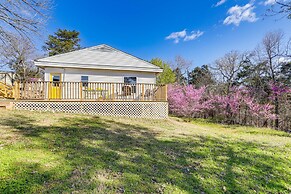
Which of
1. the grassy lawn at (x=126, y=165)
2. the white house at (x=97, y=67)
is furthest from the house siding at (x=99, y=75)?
the grassy lawn at (x=126, y=165)

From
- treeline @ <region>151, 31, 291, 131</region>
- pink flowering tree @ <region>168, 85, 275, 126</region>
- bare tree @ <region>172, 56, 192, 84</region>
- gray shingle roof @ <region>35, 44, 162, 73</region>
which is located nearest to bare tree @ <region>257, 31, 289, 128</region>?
treeline @ <region>151, 31, 291, 131</region>

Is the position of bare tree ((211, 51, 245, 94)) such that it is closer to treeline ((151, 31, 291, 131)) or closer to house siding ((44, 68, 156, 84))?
treeline ((151, 31, 291, 131))

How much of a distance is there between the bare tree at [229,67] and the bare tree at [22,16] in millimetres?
17296

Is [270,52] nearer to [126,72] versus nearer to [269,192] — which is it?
[126,72]

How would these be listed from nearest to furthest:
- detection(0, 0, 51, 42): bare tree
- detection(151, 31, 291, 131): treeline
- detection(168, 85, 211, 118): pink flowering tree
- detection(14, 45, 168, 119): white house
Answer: detection(0, 0, 51, 42): bare tree → detection(14, 45, 168, 119): white house → detection(151, 31, 291, 131): treeline → detection(168, 85, 211, 118): pink flowering tree

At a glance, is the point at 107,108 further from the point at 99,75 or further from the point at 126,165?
the point at 126,165

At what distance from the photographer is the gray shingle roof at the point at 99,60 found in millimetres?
11330

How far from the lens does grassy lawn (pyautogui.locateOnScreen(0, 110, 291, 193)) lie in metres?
2.79

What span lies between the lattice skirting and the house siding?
9.60ft

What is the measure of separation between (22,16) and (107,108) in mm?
5730

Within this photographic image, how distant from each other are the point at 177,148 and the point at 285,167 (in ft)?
9.37

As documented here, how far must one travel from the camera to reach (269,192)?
3260mm

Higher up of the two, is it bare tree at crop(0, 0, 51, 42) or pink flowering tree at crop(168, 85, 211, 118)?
bare tree at crop(0, 0, 51, 42)

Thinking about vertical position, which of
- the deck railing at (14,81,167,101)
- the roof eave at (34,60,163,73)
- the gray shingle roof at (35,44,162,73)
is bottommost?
the deck railing at (14,81,167,101)
